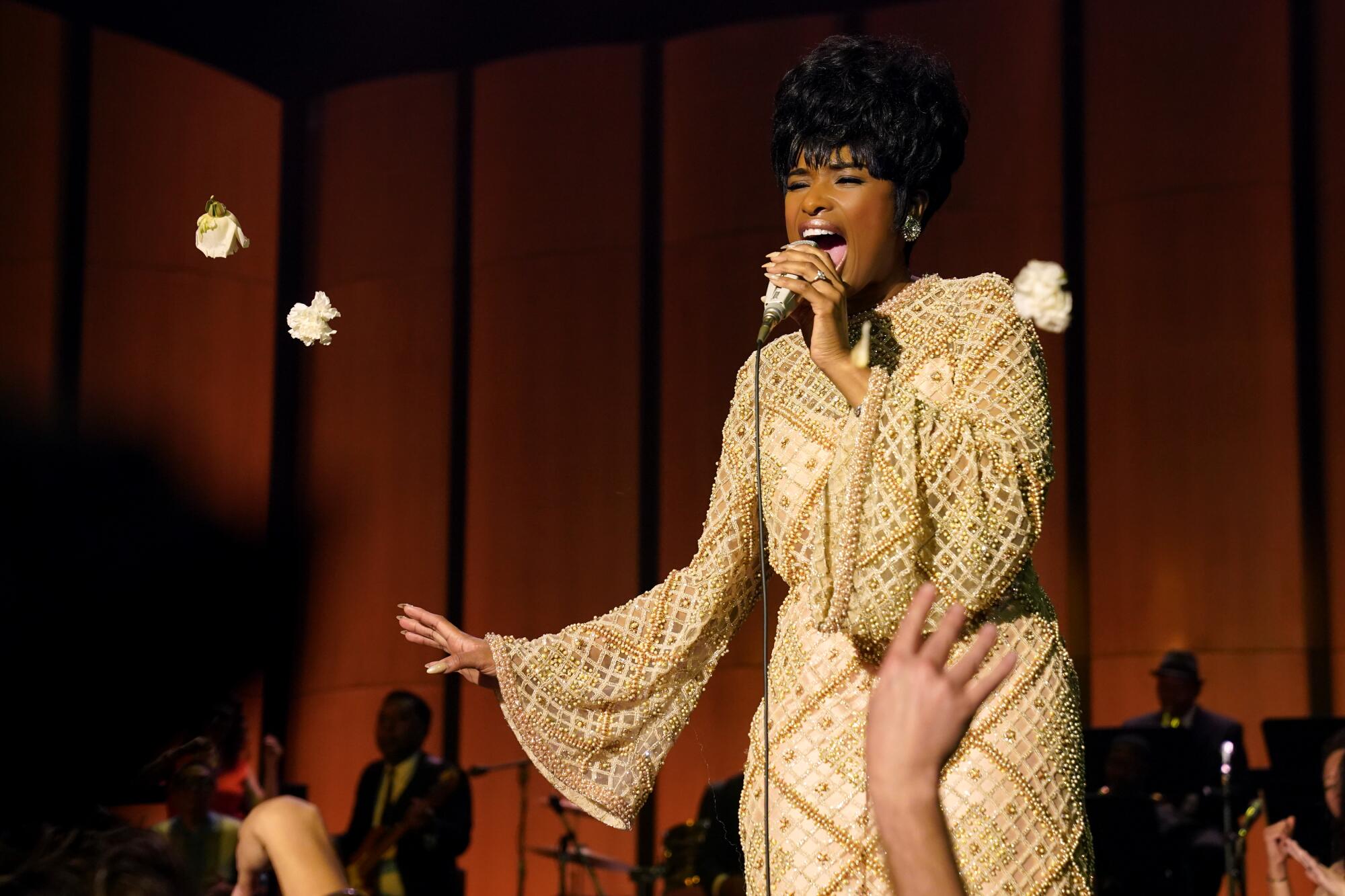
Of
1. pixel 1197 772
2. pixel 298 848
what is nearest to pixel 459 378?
pixel 1197 772

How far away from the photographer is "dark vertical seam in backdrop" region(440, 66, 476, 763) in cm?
764

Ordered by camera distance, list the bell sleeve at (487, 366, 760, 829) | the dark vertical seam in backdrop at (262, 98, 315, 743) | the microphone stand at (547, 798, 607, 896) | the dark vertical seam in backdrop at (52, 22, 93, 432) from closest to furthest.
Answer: the bell sleeve at (487, 366, 760, 829)
the microphone stand at (547, 798, 607, 896)
the dark vertical seam in backdrop at (52, 22, 93, 432)
the dark vertical seam in backdrop at (262, 98, 315, 743)

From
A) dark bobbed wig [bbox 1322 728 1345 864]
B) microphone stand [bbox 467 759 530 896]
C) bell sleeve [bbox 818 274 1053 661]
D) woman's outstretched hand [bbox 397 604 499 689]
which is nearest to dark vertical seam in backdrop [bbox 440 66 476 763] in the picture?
microphone stand [bbox 467 759 530 896]

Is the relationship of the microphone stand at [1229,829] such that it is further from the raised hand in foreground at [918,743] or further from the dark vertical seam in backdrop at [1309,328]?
the raised hand in foreground at [918,743]

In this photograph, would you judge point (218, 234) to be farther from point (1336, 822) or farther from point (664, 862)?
point (664, 862)

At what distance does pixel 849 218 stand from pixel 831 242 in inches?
1.5

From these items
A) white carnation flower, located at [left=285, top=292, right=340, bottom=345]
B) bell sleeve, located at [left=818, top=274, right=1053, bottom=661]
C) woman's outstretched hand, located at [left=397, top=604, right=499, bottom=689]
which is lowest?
woman's outstretched hand, located at [left=397, top=604, right=499, bottom=689]

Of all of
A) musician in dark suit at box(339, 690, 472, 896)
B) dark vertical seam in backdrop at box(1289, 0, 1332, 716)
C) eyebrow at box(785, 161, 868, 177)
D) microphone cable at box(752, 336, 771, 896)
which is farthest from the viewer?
dark vertical seam in backdrop at box(1289, 0, 1332, 716)

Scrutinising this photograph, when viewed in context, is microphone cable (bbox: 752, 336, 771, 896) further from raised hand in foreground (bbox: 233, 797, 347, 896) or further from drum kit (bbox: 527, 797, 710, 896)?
drum kit (bbox: 527, 797, 710, 896)

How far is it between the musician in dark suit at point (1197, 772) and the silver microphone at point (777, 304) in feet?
14.9

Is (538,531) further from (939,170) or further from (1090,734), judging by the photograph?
(939,170)

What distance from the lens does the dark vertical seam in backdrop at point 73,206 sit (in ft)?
24.1

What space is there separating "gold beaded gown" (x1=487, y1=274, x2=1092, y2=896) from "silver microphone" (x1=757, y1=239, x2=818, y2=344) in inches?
5.2

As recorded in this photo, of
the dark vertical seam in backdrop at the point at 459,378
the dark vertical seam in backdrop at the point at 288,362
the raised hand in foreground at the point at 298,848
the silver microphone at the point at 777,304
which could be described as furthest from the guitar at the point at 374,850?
the raised hand in foreground at the point at 298,848
